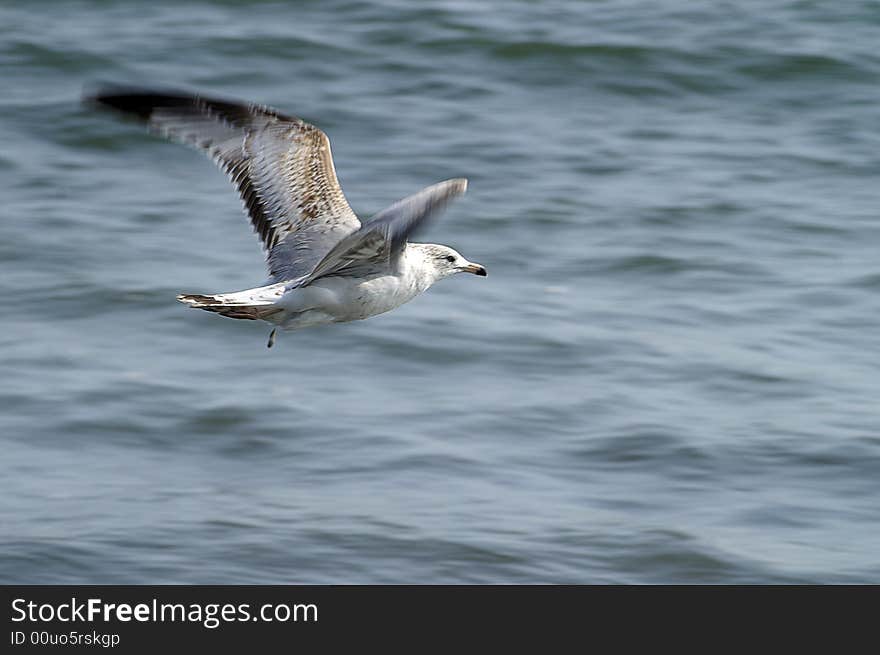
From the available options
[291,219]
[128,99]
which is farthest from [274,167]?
[128,99]

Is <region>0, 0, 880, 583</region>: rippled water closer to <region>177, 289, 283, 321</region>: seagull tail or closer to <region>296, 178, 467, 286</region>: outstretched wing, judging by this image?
<region>177, 289, 283, 321</region>: seagull tail

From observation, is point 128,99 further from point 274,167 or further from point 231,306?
point 231,306

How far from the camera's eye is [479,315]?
29.6 feet

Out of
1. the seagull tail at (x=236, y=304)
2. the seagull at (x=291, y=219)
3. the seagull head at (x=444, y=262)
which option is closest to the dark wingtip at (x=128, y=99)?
the seagull at (x=291, y=219)

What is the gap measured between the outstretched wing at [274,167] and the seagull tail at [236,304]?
1.76 feet

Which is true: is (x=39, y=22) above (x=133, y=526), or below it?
above

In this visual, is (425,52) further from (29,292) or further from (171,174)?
(29,292)

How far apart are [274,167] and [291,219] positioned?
0.23 meters

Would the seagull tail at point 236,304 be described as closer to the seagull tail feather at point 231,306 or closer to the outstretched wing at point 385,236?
the seagull tail feather at point 231,306

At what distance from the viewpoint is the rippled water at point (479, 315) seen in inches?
277

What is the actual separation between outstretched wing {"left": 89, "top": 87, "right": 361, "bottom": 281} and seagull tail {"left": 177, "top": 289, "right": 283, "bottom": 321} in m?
0.54

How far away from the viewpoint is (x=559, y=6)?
13.4 metres

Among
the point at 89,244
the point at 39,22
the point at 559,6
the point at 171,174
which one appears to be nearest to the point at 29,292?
the point at 89,244

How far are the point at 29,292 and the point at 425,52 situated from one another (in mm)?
4485
